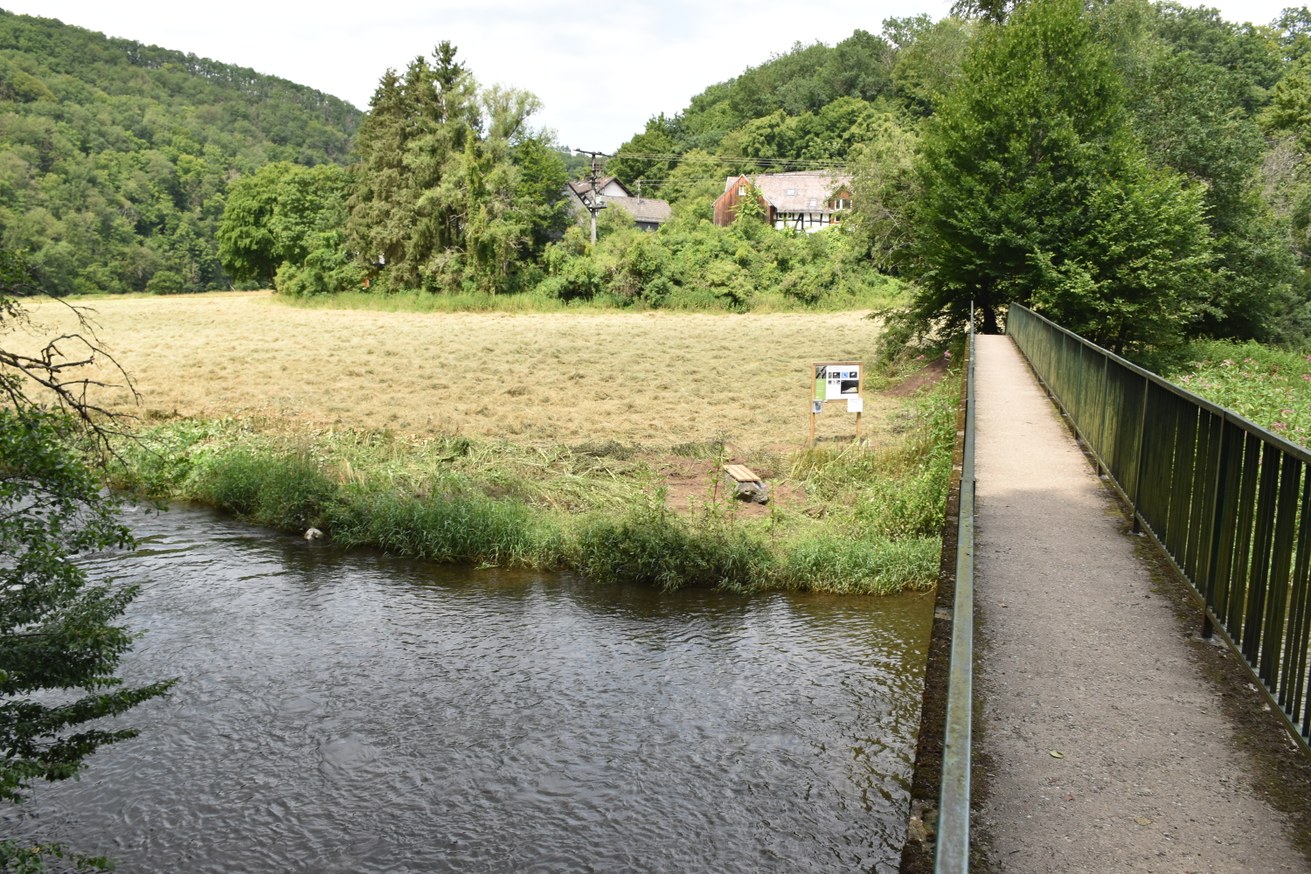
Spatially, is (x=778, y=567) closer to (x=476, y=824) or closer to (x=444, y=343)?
(x=476, y=824)

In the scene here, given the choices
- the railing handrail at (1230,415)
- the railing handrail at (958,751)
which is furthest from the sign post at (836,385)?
the railing handrail at (958,751)

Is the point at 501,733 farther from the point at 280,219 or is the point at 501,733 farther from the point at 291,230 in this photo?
the point at 280,219

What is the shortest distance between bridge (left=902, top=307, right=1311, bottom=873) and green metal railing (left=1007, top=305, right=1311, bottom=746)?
0.05ft

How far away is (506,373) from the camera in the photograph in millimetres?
30812

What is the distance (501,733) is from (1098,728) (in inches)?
239

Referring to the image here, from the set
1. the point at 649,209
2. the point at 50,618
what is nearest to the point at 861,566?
the point at 50,618

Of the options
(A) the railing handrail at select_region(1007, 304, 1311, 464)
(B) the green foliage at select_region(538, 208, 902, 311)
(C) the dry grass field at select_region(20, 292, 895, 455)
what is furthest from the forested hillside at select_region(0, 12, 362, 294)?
(A) the railing handrail at select_region(1007, 304, 1311, 464)

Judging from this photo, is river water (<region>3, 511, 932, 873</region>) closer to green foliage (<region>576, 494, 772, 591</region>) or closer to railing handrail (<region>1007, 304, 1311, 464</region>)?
green foliage (<region>576, 494, 772, 591</region>)

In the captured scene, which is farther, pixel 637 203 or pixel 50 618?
pixel 637 203

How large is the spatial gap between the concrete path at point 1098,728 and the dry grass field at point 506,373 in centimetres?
1228

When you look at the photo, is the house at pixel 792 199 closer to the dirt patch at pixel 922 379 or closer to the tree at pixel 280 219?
the tree at pixel 280 219

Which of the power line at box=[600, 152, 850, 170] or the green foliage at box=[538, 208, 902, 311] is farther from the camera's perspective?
the power line at box=[600, 152, 850, 170]

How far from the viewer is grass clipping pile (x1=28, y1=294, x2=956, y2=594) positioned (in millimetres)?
14180

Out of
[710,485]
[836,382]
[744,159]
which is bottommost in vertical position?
[710,485]
